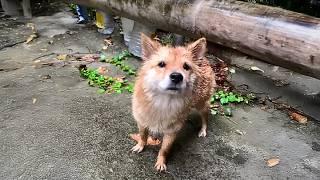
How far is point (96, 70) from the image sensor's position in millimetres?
5027

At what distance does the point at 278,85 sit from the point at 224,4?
138 centimetres

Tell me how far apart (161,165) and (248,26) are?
180cm

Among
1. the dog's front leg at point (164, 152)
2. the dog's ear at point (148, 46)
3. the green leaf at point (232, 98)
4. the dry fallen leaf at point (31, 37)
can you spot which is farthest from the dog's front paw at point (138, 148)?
the dry fallen leaf at point (31, 37)

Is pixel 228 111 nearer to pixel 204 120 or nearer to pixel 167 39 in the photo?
pixel 204 120

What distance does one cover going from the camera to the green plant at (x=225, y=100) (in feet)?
13.9

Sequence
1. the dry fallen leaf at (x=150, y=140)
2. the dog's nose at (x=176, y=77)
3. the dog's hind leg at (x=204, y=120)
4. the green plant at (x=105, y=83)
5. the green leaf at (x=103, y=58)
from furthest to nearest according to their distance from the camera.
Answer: the green leaf at (x=103, y=58) < the green plant at (x=105, y=83) < the dog's hind leg at (x=204, y=120) < the dry fallen leaf at (x=150, y=140) < the dog's nose at (x=176, y=77)

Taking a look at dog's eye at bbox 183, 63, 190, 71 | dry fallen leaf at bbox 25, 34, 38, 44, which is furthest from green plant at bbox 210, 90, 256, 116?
A: dry fallen leaf at bbox 25, 34, 38, 44

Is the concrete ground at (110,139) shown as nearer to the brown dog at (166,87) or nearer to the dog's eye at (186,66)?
the brown dog at (166,87)

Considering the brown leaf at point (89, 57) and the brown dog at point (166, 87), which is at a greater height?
the brown dog at point (166, 87)

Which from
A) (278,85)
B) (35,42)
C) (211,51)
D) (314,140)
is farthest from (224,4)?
(35,42)

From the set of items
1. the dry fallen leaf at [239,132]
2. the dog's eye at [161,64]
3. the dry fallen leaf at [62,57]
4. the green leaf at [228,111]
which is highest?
the dog's eye at [161,64]

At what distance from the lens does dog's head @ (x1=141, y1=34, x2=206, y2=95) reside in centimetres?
287

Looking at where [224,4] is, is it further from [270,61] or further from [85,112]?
[85,112]

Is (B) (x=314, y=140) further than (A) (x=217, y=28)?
No
